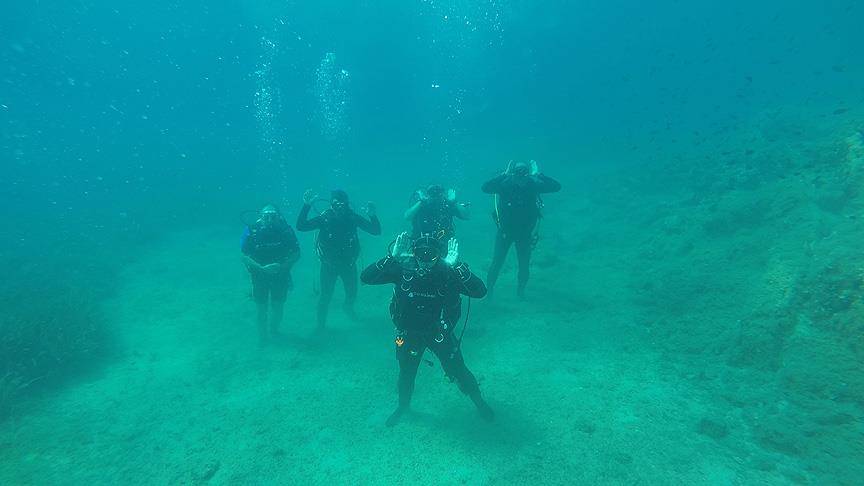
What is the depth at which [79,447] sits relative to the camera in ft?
21.8

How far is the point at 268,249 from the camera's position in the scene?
938 centimetres

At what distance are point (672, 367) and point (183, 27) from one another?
16080 cm

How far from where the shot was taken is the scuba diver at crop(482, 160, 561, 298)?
9539mm

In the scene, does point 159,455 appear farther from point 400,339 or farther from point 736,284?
point 736,284

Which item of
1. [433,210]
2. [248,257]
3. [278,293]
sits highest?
[433,210]

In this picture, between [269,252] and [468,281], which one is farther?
[269,252]

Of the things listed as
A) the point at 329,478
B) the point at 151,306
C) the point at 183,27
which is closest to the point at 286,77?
the point at 183,27

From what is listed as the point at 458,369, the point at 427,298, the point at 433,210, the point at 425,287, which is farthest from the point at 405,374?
the point at 433,210

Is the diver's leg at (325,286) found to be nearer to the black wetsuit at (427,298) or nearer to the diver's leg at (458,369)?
the black wetsuit at (427,298)

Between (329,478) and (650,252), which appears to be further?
(650,252)

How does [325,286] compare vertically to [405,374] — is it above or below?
above

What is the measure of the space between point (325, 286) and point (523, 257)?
5.11 m

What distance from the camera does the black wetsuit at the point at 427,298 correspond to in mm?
5434

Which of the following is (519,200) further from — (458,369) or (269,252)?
(269,252)
